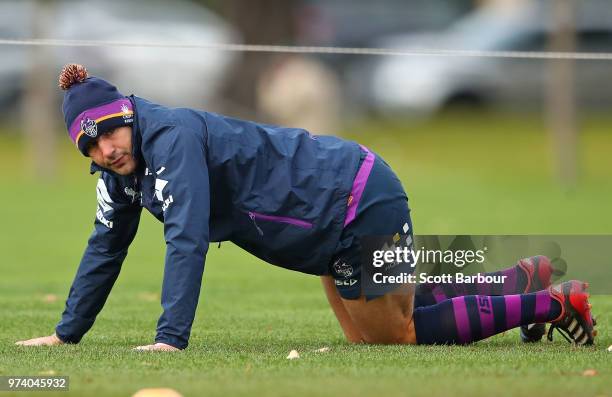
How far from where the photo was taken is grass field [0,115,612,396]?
523cm

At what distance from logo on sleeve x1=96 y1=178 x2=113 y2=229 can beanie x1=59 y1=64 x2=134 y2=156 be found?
363 millimetres

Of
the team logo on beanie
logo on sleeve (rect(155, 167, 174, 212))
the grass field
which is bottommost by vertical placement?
the grass field

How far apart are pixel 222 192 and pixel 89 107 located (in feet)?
2.27

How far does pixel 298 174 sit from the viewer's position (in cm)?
604

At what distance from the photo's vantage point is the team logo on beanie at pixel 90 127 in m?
5.83

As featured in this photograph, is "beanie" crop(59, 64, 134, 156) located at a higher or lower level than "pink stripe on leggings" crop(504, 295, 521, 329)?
higher

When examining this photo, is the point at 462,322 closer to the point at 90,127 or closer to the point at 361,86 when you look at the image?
the point at 90,127

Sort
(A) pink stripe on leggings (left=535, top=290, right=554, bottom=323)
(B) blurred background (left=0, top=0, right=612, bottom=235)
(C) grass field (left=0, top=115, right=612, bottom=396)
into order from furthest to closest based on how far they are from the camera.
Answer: (B) blurred background (left=0, top=0, right=612, bottom=235)
(A) pink stripe on leggings (left=535, top=290, right=554, bottom=323)
(C) grass field (left=0, top=115, right=612, bottom=396)

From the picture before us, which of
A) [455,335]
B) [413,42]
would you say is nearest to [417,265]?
[455,335]

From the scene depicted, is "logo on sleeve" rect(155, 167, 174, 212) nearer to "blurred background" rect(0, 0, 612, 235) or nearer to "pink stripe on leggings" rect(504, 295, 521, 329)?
"pink stripe on leggings" rect(504, 295, 521, 329)

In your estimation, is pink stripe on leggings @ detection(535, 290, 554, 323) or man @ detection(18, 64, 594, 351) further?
pink stripe on leggings @ detection(535, 290, 554, 323)

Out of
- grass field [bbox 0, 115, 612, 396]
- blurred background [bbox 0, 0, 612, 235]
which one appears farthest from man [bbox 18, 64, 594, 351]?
blurred background [bbox 0, 0, 612, 235]

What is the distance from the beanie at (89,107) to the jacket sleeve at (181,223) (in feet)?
0.76

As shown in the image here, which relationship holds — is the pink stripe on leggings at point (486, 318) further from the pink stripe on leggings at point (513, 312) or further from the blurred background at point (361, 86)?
the blurred background at point (361, 86)
